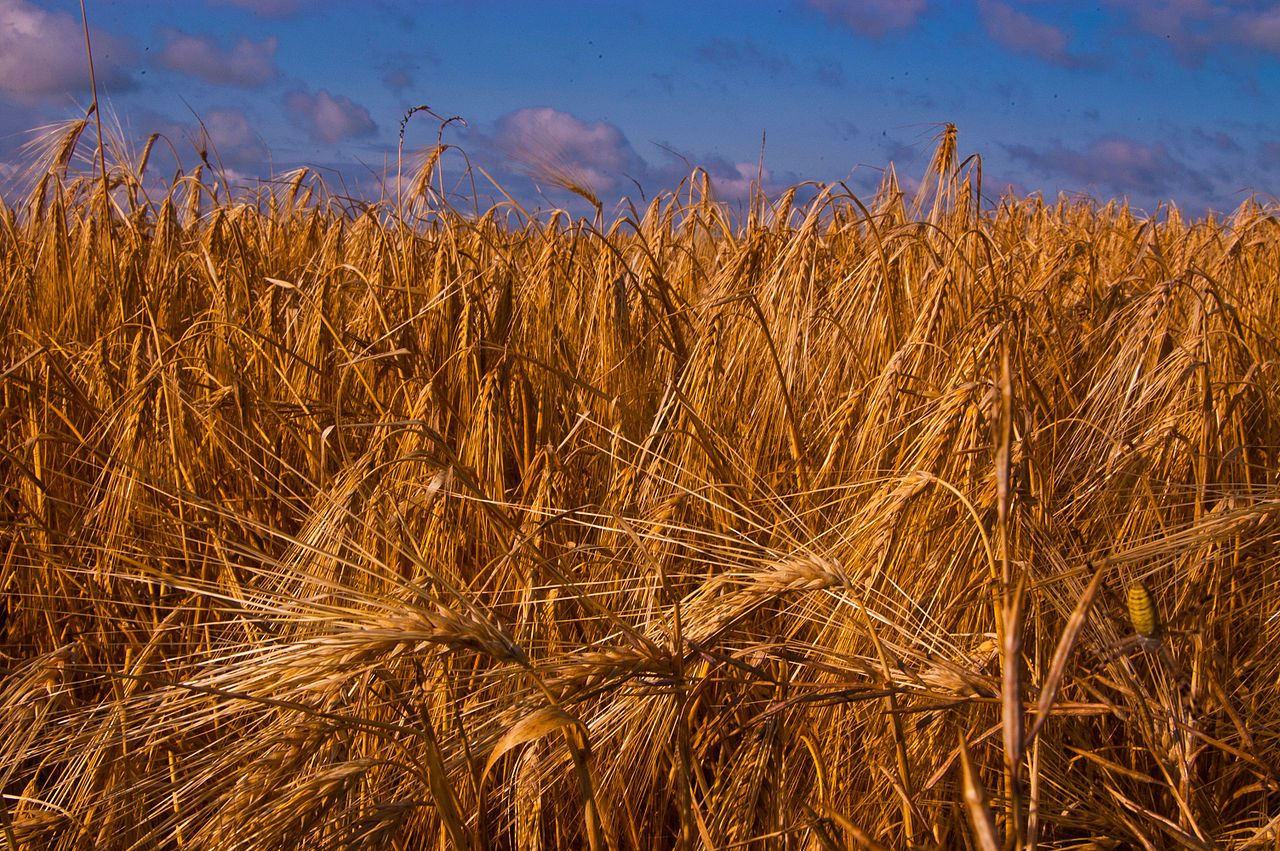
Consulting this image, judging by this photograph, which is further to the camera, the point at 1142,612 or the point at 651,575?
the point at 651,575

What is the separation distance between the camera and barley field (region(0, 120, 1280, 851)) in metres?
0.75

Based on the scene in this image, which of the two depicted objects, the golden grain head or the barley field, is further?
the barley field

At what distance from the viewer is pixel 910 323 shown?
1.69 meters

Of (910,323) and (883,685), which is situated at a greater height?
(910,323)

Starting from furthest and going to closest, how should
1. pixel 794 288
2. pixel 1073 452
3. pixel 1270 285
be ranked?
pixel 1270 285, pixel 794 288, pixel 1073 452

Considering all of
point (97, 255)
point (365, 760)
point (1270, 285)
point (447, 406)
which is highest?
point (97, 255)

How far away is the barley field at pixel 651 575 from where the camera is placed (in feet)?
2.45

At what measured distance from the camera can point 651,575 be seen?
1014mm

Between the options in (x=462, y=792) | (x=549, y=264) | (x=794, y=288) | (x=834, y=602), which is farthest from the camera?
(x=549, y=264)

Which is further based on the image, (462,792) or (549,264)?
(549,264)

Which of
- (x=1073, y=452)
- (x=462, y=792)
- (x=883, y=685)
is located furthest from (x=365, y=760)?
(x=1073, y=452)

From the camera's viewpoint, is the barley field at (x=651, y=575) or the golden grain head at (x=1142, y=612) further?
the barley field at (x=651, y=575)

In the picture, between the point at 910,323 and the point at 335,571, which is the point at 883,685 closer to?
the point at 335,571

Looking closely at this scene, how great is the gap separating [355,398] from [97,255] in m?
1.20
